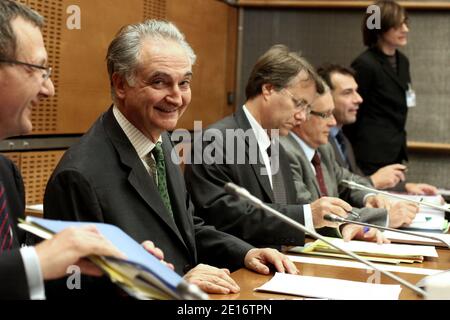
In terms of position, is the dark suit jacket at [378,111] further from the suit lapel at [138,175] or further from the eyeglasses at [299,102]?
the suit lapel at [138,175]

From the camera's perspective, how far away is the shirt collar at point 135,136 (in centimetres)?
209

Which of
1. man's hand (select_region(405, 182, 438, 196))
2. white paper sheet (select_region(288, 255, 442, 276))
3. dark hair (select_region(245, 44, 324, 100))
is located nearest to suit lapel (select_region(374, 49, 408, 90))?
man's hand (select_region(405, 182, 438, 196))

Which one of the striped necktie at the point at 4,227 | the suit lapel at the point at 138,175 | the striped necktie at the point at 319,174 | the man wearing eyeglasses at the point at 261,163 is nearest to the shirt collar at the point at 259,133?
the man wearing eyeglasses at the point at 261,163

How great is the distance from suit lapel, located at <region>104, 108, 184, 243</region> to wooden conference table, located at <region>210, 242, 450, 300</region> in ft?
0.79

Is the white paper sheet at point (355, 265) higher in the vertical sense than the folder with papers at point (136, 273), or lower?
lower

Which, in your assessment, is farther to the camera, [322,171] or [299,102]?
[322,171]

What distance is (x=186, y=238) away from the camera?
2.15 m

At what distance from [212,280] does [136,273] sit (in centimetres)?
62

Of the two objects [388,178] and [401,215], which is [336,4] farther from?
[401,215]

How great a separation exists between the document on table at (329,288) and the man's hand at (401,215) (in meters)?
1.11

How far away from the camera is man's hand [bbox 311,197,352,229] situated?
2.45 m

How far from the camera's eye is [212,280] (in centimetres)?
185

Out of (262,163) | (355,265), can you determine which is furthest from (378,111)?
(355,265)
